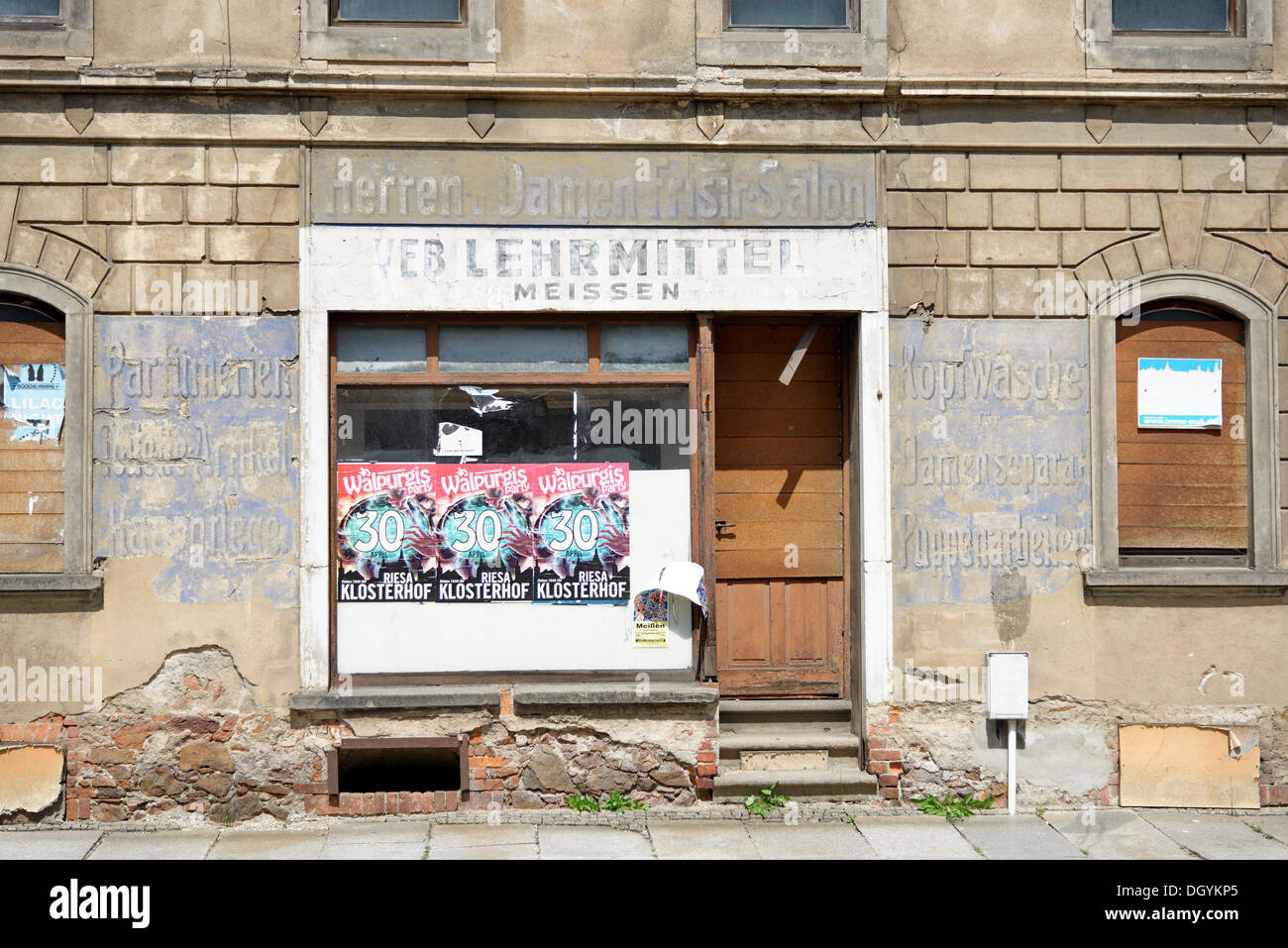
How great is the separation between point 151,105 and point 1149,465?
21.6 feet

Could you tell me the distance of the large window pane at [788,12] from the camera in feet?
26.5

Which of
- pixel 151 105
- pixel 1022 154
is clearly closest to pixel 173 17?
pixel 151 105

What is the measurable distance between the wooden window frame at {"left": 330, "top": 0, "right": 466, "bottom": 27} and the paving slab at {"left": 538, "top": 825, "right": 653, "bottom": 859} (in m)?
4.94

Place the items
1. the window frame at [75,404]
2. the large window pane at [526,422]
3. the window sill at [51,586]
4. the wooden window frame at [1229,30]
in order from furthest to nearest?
the wooden window frame at [1229,30], the large window pane at [526,422], the window frame at [75,404], the window sill at [51,586]

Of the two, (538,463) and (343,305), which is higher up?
(343,305)

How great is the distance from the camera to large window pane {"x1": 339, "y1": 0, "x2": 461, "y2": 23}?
794cm

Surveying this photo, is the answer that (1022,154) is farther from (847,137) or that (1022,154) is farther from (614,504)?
(614,504)

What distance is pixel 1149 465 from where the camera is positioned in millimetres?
8203

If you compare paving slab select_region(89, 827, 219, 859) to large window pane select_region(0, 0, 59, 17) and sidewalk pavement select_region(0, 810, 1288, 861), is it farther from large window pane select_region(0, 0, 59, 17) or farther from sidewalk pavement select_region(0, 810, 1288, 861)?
large window pane select_region(0, 0, 59, 17)

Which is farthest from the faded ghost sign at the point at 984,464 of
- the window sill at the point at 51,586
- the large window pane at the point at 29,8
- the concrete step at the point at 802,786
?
the large window pane at the point at 29,8

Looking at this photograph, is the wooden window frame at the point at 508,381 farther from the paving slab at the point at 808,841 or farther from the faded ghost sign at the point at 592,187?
the paving slab at the point at 808,841


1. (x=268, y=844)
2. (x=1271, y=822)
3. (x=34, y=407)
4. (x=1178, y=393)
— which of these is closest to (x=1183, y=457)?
(x=1178, y=393)

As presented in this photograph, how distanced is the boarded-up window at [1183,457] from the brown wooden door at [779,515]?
5.97 feet

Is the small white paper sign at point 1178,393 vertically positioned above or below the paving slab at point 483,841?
above
